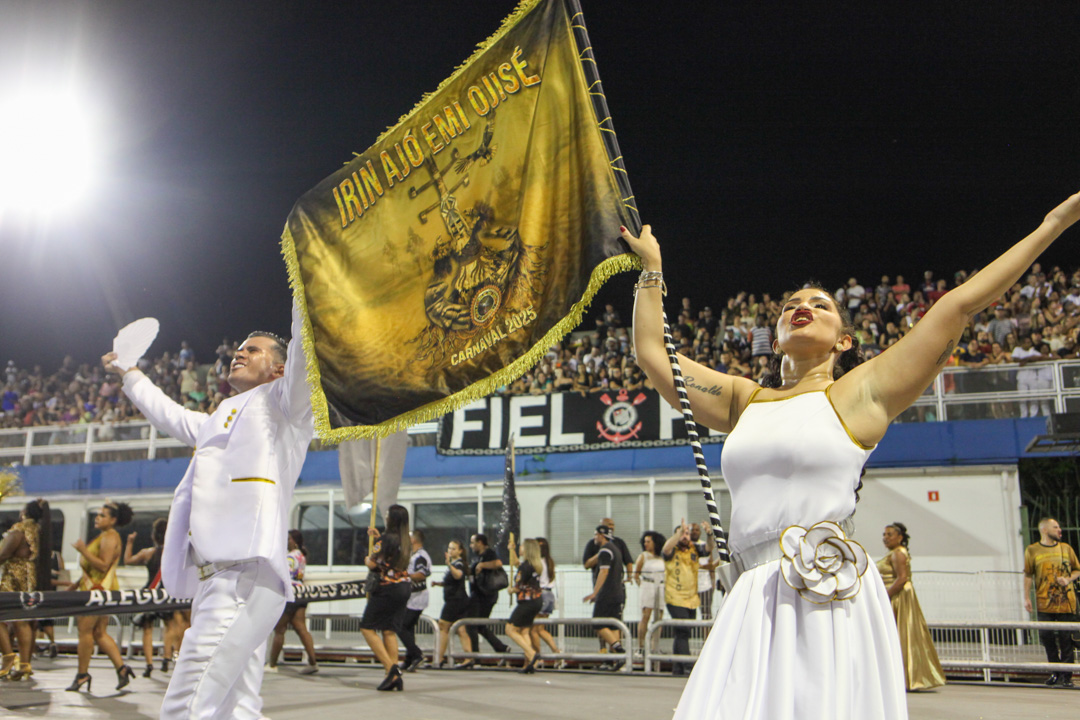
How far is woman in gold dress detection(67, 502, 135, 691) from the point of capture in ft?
26.3

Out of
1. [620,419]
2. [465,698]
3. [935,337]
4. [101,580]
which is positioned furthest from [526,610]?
[935,337]

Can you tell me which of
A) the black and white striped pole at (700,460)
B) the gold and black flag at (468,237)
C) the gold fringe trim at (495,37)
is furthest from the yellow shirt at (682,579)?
the black and white striped pole at (700,460)

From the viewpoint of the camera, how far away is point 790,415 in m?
2.49

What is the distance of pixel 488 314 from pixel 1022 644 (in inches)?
357

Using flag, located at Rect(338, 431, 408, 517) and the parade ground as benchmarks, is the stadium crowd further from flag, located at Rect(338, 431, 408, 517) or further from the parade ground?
the parade ground

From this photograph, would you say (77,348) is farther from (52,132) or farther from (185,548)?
(185,548)

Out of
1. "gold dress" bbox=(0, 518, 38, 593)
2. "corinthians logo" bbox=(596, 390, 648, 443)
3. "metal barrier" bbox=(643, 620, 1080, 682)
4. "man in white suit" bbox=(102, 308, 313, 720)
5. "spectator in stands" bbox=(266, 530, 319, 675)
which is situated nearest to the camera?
"man in white suit" bbox=(102, 308, 313, 720)

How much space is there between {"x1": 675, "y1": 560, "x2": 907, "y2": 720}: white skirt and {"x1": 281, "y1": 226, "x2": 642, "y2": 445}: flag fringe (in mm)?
1375

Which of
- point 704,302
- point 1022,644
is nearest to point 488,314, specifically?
point 1022,644

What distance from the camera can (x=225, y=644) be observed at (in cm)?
375

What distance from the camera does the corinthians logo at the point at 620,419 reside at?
14078mm

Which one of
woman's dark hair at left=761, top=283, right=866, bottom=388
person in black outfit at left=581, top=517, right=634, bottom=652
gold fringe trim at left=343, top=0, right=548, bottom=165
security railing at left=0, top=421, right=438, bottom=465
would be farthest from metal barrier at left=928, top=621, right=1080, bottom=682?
security railing at left=0, top=421, right=438, bottom=465

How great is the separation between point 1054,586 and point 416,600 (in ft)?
23.5

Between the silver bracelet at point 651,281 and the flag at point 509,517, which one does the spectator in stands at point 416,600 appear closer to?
the flag at point 509,517
